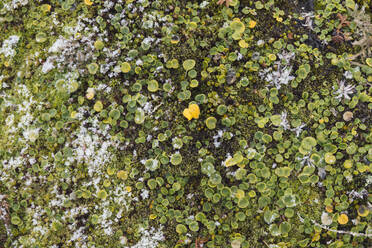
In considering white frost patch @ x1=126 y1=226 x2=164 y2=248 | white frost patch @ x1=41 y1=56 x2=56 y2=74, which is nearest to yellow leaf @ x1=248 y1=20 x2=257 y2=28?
white frost patch @ x1=41 y1=56 x2=56 y2=74

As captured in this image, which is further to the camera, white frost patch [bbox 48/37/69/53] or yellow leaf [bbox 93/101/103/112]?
white frost patch [bbox 48/37/69/53]

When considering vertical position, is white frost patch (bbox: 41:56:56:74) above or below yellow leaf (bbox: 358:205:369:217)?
above

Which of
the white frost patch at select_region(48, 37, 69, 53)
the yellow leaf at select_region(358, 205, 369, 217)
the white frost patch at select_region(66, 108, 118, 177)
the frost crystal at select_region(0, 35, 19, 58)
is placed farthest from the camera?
the frost crystal at select_region(0, 35, 19, 58)

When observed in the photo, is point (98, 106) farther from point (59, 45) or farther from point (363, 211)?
point (363, 211)

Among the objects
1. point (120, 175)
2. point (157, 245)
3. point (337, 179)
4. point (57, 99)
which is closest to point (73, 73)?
point (57, 99)

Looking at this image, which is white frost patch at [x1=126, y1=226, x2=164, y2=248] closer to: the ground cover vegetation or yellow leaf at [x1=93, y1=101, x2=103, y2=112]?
the ground cover vegetation

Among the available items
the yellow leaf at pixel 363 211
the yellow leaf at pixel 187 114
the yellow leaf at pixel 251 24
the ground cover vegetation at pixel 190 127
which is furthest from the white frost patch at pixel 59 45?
the yellow leaf at pixel 363 211

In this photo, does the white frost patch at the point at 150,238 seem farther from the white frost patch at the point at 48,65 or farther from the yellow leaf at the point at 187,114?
the white frost patch at the point at 48,65

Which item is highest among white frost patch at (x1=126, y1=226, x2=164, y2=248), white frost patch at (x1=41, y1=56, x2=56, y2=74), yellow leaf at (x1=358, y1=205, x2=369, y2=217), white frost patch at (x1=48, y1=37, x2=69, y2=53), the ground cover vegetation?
white frost patch at (x1=48, y1=37, x2=69, y2=53)
